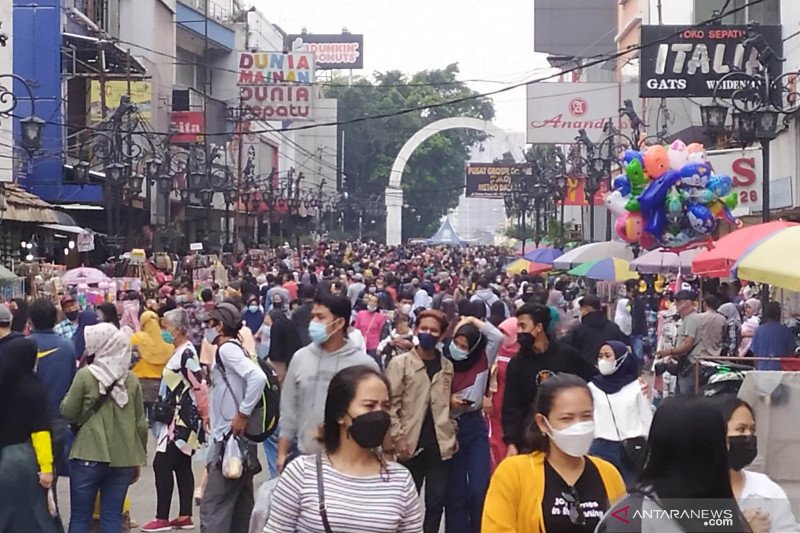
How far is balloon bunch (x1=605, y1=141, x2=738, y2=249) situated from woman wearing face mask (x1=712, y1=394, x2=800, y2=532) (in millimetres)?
8457

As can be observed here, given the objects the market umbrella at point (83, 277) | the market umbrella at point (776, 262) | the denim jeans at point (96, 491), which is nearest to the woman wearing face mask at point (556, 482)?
the denim jeans at point (96, 491)

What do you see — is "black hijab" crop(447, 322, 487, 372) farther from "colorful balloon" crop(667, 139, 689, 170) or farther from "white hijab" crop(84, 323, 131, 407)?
"colorful balloon" crop(667, 139, 689, 170)

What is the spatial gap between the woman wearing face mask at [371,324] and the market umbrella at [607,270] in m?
6.16

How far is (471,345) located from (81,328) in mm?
5781

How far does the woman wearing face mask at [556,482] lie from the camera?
4402mm

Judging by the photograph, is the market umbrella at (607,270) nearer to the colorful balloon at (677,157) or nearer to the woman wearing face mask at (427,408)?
the colorful balloon at (677,157)

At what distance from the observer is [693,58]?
872 inches

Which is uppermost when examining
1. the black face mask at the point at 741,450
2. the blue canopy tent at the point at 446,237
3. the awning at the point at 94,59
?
the awning at the point at 94,59

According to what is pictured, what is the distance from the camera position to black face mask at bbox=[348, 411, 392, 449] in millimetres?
4355

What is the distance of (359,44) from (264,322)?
104391 millimetres

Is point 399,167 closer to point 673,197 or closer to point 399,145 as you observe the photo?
point 399,145

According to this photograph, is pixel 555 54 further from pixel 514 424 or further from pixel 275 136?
pixel 514 424

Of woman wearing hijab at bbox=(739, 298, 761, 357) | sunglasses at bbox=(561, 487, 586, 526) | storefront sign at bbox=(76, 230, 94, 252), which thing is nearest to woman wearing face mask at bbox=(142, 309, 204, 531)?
sunglasses at bbox=(561, 487, 586, 526)

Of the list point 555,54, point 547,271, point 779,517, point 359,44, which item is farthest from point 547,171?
point 359,44
